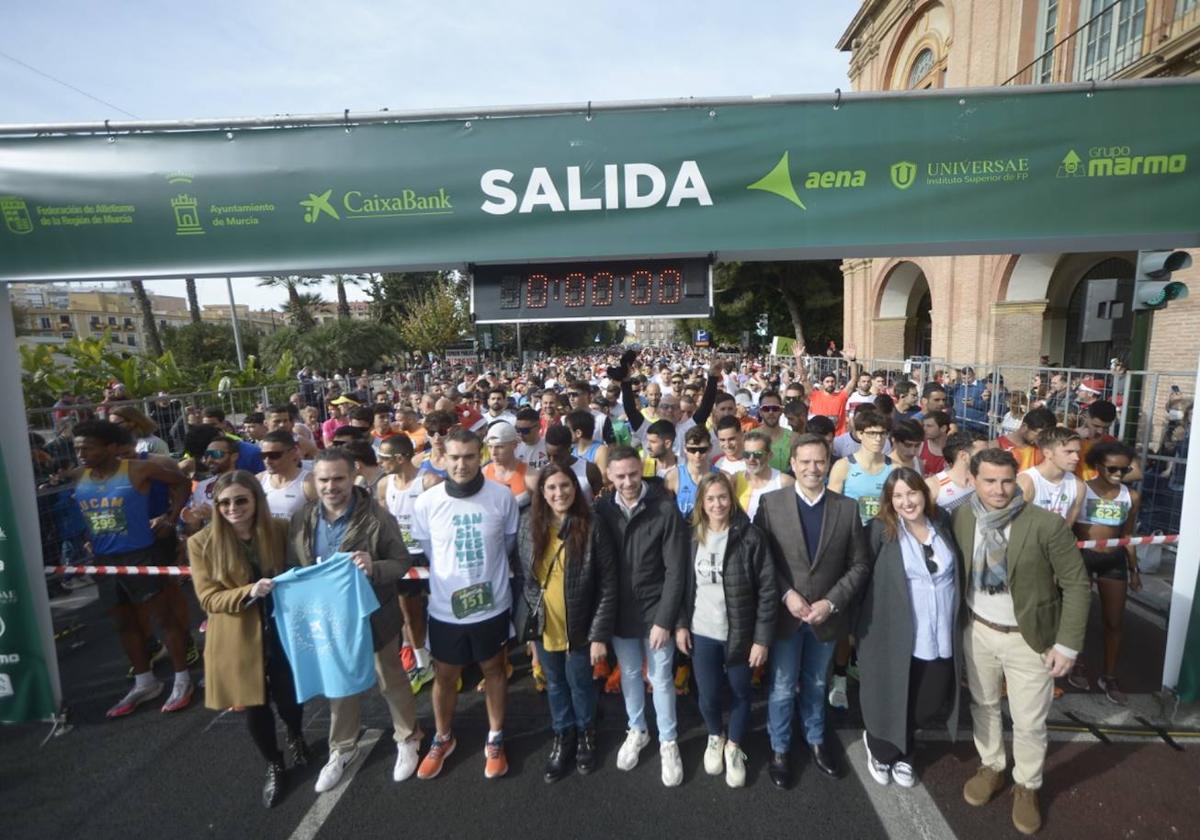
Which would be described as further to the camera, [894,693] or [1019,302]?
[1019,302]

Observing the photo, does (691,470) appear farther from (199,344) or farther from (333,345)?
(199,344)

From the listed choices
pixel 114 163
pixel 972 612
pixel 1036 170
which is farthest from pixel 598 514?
pixel 114 163

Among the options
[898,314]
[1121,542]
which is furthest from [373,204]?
[898,314]

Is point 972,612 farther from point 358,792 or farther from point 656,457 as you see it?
point 358,792

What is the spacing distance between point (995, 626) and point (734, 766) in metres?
1.63

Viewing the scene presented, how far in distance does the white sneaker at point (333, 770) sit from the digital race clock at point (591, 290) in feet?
9.36

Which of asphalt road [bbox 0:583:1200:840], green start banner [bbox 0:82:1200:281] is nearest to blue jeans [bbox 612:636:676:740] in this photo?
asphalt road [bbox 0:583:1200:840]

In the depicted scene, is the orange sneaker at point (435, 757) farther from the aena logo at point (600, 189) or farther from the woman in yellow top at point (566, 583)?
the aena logo at point (600, 189)

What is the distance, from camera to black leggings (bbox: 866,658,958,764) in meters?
3.16

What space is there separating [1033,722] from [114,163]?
20.2 ft

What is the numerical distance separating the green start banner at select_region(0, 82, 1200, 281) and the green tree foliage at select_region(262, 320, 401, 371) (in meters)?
23.9

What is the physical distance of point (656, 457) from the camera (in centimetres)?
482

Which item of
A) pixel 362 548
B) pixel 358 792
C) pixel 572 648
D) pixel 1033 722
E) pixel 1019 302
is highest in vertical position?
pixel 1019 302

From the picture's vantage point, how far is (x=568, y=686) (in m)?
3.58
